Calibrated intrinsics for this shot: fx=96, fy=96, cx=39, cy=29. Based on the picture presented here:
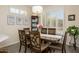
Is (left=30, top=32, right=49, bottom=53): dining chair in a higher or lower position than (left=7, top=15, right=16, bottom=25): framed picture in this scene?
lower

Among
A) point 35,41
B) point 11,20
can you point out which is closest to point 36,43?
point 35,41

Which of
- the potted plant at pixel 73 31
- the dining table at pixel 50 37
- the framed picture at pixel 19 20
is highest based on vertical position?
the framed picture at pixel 19 20

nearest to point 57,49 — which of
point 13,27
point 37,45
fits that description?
point 37,45

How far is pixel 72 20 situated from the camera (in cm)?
126

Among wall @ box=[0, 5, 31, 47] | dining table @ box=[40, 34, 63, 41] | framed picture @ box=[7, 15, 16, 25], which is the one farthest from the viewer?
dining table @ box=[40, 34, 63, 41]

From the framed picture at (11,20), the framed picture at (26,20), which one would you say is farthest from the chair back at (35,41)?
the framed picture at (11,20)

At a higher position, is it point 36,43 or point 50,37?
point 50,37

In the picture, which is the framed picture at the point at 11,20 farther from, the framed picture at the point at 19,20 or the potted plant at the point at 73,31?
the potted plant at the point at 73,31

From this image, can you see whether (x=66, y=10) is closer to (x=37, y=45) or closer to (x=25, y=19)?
(x=25, y=19)

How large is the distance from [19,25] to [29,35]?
269 millimetres

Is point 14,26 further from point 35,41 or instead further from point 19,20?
point 35,41

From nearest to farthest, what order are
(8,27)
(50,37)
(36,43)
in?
(8,27), (50,37), (36,43)

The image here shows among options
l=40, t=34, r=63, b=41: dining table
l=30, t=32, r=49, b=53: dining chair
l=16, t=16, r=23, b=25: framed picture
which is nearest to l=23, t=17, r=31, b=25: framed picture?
l=16, t=16, r=23, b=25: framed picture

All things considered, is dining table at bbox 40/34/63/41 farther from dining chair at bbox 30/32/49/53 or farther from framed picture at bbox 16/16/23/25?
framed picture at bbox 16/16/23/25
